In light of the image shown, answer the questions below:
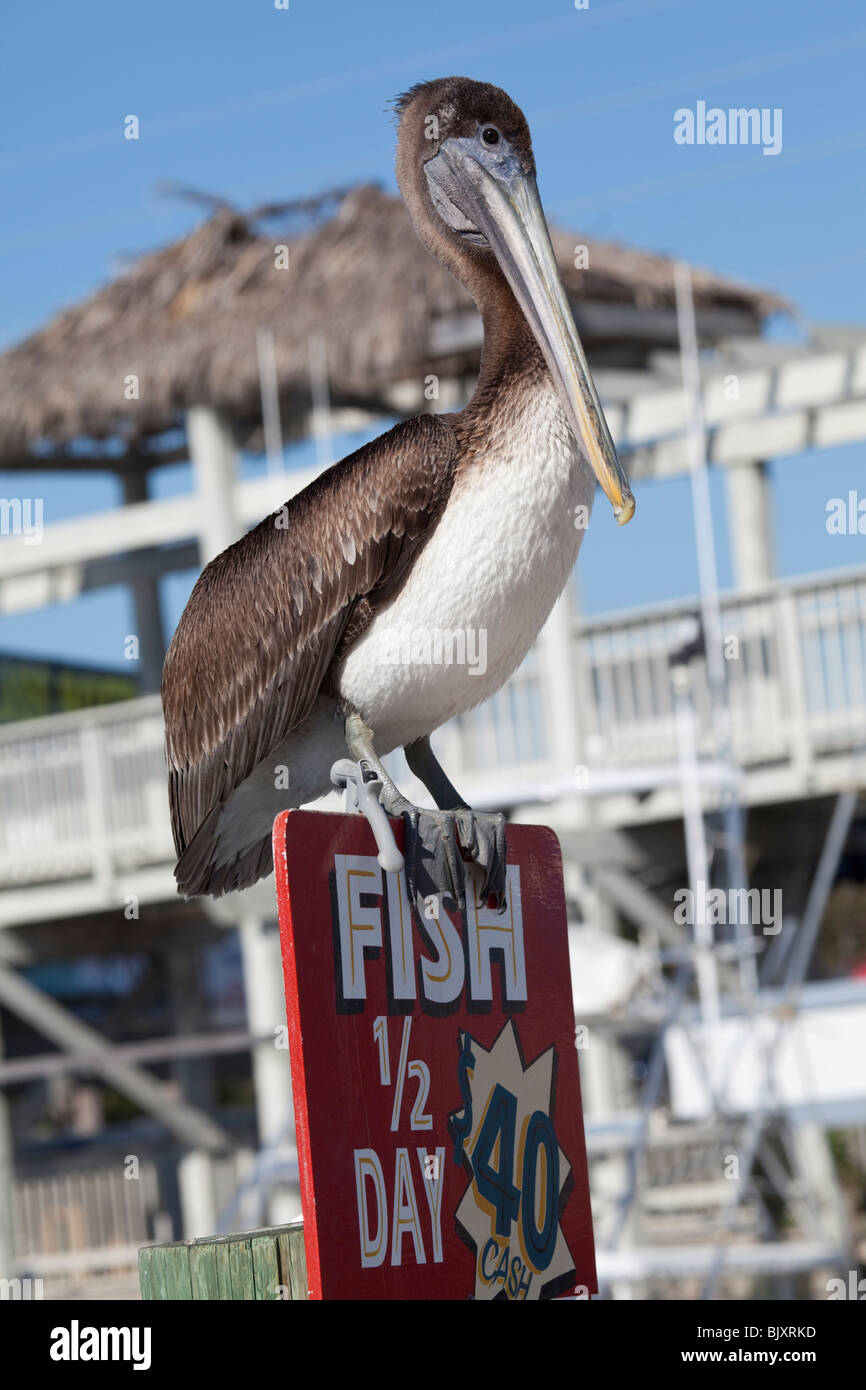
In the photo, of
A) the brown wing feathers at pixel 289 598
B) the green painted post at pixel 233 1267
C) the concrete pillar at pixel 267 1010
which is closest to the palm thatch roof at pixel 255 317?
the concrete pillar at pixel 267 1010

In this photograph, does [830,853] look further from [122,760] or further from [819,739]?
[122,760]

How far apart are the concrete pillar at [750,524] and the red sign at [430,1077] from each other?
9.70 metres

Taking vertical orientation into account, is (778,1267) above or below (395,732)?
below

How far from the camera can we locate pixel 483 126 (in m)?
3.67

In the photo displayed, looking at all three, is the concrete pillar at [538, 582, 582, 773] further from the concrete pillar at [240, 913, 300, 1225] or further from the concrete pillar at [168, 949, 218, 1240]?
the concrete pillar at [168, 949, 218, 1240]

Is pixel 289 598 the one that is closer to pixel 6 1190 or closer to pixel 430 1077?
pixel 430 1077

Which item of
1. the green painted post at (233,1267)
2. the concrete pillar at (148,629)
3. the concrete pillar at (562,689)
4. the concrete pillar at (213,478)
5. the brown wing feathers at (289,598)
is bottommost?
the green painted post at (233,1267)

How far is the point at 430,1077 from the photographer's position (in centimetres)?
307

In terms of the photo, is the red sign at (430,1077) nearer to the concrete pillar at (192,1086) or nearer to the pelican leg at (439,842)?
the pelican leg at (439,842)

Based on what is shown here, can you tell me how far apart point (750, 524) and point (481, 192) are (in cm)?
955

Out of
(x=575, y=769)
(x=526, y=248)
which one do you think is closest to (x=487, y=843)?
(x=526, y=248)

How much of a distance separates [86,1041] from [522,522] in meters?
10.7

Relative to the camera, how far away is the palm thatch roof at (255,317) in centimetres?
1227
